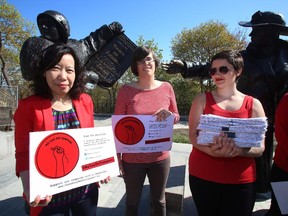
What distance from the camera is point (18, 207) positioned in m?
3.24

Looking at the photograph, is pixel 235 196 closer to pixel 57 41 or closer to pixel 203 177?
pixel 203 177

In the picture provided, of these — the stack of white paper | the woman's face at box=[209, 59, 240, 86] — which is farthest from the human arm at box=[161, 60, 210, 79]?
the stack of white paper

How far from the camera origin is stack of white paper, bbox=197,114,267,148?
5.12 feet

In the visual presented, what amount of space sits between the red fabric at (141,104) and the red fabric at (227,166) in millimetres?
553

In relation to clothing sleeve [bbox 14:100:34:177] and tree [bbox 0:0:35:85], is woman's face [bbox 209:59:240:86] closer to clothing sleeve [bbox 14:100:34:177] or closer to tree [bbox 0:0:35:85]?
clothing sleeve [bbox 14:100:34:177]

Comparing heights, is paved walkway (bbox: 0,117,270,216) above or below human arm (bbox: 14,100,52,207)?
below

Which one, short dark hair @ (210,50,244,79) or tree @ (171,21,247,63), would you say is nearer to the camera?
short dark hair @ (210,50,244,79)

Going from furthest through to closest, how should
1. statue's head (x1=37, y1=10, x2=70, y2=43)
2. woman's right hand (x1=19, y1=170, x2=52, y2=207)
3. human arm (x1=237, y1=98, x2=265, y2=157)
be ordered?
statue's head (x1=37, y1=10, x2=70, y2=43) → human arm (x1=237, y1=98, x2=265, y2=157) → woman's right hand (x1=19, y1=170, x2=52, y2=207)

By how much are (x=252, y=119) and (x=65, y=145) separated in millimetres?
1149

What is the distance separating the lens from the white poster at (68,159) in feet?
4.41

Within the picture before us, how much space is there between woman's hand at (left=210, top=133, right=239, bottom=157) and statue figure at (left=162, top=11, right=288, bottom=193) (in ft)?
4.56

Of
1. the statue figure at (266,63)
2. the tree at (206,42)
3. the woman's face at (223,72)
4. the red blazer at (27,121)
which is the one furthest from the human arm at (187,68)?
the tree at (206,42)

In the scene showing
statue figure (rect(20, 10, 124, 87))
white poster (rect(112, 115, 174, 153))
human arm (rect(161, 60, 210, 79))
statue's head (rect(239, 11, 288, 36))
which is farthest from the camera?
human arm (rect(161, 60, 210, 79))

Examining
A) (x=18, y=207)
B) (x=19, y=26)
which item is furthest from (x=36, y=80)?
(x=19, y=26)
